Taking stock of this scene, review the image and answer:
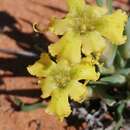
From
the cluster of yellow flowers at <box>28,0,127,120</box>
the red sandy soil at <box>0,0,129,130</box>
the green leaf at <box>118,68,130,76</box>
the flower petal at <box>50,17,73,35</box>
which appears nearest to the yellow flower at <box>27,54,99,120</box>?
the cluster of yellow flowers at <box>28,0,127,120</box>

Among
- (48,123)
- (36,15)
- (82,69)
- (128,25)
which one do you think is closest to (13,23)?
(36,15)

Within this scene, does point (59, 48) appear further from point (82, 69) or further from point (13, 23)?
point (13, 23)

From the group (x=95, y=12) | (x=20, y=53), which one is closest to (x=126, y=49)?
(x=95, y=12)

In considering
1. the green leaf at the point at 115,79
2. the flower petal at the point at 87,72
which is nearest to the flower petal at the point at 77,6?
the flower petal at the point at 87,72

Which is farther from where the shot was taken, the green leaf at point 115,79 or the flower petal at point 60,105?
the green leaf at point 115,79

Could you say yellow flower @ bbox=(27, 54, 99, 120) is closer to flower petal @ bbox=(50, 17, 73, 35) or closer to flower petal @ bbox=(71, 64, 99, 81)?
flower petal @ bbox=(71, 64, 99, 81)

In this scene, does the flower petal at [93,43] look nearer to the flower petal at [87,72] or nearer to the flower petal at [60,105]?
the flower petal at [87,72]

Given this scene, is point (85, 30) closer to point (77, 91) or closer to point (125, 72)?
point (77, 91)

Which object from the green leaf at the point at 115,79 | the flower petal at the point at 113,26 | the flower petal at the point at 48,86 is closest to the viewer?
the flower petal at the point at 113,26

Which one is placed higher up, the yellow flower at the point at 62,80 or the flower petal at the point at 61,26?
the flower petal at the point at 61,26
